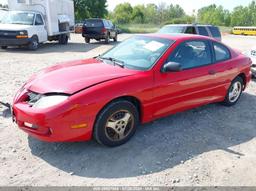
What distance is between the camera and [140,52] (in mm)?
4504

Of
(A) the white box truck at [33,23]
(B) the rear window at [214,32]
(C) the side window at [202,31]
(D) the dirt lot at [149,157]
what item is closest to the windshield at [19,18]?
(A) the white box truck at [33,23]

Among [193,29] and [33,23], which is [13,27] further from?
[193,29]

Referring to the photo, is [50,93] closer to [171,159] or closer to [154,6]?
[171,159]

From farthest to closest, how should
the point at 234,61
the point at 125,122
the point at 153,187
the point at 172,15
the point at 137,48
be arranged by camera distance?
the point at 172,15 → the point at 234,61 → the point at 137,48 → the point at 125,122 → the point at 153,187

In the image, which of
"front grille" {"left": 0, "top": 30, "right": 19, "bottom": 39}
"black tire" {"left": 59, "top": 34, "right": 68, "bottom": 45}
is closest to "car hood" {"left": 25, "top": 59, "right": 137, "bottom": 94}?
"front grille" {"left": 0, "top": 30, "right": 19, "bottom": 39}

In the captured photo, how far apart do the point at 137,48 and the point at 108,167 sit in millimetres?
2097

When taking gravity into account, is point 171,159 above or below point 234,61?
below

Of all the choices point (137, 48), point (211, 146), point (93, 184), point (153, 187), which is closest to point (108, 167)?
point (93, 184)

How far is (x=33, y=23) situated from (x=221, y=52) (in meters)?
11.4

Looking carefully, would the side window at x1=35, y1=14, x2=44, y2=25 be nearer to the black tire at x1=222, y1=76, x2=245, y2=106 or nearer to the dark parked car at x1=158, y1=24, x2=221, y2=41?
the dark parked car at x1=158, y1=24, x2=221, y2=41

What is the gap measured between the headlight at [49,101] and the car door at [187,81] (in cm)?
138

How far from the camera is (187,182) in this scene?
323cm

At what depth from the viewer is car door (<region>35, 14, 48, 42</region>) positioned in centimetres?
1444

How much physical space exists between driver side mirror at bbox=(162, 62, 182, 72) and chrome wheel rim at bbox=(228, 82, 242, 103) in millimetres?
1969
